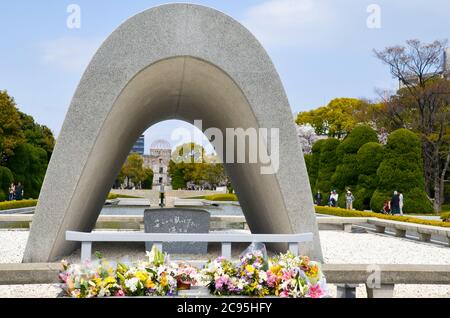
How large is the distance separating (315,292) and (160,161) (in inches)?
4196

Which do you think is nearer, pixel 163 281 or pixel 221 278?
pixel 163 281

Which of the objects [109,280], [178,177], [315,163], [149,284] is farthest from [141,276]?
[178,177]

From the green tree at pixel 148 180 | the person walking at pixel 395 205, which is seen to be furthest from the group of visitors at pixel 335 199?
the green tree at pixel 148 180

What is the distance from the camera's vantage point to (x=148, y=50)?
7219mm

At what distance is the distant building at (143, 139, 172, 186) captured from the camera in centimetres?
10544

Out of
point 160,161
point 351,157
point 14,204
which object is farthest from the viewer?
point 160,161

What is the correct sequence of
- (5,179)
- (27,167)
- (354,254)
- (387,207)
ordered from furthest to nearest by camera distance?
1. (27,167)
2. (5,179)
3. (387,207)
4. (354,254)

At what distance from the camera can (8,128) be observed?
3544 centimetres

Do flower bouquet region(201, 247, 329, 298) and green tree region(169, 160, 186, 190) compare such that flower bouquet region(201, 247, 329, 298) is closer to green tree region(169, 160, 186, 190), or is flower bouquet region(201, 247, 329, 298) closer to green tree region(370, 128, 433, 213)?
green tree region(370, 128, 433, 213)

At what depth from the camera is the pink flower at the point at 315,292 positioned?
12.9ft

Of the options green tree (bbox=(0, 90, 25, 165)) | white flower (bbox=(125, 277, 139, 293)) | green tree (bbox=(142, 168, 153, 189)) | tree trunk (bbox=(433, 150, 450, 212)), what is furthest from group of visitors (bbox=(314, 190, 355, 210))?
green tree (bbox=(142, 168, 153, 189))

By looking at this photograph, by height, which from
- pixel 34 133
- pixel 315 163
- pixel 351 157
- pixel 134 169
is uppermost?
pixel 34 133

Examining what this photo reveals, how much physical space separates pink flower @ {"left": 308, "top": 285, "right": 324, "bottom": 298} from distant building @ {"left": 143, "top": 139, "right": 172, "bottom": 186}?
9807cm

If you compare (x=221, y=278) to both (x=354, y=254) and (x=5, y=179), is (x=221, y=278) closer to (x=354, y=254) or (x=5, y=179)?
(x=354, y=254)
